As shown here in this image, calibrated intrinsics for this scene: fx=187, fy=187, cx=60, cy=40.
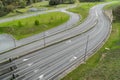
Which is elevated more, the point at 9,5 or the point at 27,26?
the point at 9,5

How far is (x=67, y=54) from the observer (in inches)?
2108

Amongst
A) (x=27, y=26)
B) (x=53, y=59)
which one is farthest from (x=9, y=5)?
(x=53, y=59)

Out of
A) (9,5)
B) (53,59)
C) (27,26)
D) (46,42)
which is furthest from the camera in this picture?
(9,5)

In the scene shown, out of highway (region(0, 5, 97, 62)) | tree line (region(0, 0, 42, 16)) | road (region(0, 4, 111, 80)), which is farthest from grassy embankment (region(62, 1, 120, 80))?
tree line (region(0, 0, 42, 16))

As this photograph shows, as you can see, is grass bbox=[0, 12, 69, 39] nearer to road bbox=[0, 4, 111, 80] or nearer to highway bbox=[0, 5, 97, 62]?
highway bbox=[0, 5, 97, 62]

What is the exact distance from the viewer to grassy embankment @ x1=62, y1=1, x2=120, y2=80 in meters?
40.5

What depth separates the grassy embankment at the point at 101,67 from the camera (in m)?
40.5

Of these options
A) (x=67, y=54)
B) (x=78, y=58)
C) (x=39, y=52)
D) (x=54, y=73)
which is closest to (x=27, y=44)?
(x=39, y=52)

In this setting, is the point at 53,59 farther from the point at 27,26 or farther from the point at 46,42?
the point at 27,26

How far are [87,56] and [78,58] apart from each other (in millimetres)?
3665

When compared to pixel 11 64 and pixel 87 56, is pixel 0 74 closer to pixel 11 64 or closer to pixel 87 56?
pixel 11 64

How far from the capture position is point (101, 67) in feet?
148

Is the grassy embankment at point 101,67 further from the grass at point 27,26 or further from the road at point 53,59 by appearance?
the grass at point 27,26

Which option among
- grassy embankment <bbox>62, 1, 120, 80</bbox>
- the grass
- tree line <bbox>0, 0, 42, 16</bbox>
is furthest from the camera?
tree line <bbox>0, 0, 42, 16</bbox>
